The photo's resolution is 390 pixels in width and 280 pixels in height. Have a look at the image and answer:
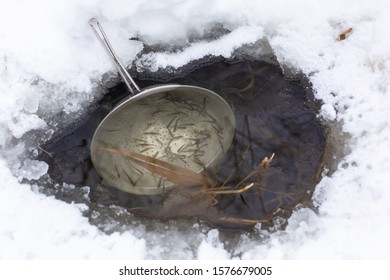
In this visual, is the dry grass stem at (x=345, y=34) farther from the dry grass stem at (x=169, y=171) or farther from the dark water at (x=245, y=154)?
the dry grass stem at (x=169, y=171)

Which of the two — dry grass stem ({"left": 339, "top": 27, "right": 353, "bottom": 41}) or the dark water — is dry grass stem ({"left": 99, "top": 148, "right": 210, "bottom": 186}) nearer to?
the dark water

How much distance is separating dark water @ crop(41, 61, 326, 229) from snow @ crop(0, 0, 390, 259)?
0.19 feet

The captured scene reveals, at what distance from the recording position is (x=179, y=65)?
1798mm

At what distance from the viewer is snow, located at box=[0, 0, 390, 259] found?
156 cm

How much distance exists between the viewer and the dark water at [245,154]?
1.67m

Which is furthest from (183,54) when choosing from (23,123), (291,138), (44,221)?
(44,221)

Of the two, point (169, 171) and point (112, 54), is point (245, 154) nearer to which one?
point (169, 171)

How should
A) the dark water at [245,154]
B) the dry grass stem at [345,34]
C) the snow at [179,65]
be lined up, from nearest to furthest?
the snow at [179,65] < the dark water at [245,154] < the dry grass stem at [345,34]

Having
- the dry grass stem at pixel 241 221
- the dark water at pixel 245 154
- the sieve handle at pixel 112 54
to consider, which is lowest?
the dry grass stem at pixel 241 221

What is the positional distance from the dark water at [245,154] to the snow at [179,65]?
0.19 ft

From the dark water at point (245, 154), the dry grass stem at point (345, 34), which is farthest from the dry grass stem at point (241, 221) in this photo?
the dry grass stem at point (345, 34)

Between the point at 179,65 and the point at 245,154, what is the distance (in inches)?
17.1

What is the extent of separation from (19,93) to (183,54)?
0.64m

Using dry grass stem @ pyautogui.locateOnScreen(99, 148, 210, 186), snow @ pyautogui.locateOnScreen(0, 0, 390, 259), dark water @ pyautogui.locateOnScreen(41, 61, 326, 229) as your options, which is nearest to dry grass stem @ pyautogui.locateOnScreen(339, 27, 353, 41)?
snow @ pyautogui.locateOnScreen(0, 0, 390, 259)
